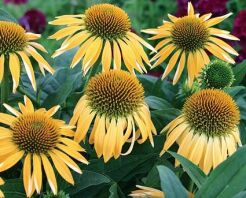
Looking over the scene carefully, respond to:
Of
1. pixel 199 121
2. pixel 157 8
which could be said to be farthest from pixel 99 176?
pixel 157 8

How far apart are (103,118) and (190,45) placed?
1.29ft

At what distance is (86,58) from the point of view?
1.38 meters

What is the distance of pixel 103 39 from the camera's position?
1470 mm

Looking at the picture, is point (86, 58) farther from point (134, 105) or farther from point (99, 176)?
point (99, 176)

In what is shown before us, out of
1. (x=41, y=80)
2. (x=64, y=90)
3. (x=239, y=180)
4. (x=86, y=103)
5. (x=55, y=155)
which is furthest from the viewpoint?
(x=41, y=80)

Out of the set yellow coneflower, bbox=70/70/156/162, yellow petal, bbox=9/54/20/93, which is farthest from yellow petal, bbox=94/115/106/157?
yellow petal, bbox=9/54/20/93

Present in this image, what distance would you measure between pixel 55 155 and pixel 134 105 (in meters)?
0.23

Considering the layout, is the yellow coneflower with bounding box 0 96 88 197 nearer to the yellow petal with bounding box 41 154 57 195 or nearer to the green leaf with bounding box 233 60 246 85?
the yellow petal with bounding box 41 154 57 195

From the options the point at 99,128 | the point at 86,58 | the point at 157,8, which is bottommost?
the point at 157,8

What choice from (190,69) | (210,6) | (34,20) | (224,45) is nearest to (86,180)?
(190,69)

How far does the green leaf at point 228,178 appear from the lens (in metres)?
1.10

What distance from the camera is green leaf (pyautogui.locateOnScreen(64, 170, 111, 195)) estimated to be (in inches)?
50.5

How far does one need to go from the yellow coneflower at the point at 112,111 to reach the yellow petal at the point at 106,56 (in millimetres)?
42

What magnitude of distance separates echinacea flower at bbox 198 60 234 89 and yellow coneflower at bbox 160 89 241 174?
12 cm
